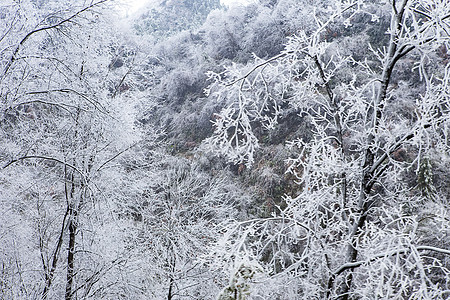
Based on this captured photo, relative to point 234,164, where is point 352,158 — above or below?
below

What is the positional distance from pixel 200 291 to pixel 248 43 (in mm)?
10987

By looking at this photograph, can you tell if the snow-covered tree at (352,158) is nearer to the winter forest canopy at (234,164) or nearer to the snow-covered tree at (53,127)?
the winter forest canopy at (234,164)

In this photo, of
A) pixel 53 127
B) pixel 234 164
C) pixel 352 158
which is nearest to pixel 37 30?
pixel 53 127

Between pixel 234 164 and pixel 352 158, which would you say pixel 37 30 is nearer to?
pixel 234 164

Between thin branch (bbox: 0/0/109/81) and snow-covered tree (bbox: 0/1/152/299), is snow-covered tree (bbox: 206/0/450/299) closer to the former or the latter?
thin branch (bbox: 0/0/109/81)

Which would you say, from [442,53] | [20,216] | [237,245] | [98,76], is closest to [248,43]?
[442,53]

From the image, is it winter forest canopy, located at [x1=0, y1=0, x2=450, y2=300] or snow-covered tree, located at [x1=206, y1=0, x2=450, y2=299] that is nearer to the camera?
snow-covered tree, located at [x1=206, y1=0, x2=450, y2=299]

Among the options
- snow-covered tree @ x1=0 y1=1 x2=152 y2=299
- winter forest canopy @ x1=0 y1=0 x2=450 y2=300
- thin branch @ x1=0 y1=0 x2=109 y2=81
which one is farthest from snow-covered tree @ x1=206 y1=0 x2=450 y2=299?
snow-covered tree @ x1=0 y1=1 x2=152 y2=299

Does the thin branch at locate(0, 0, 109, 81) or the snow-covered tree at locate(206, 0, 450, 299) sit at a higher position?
the thin branch at locate(0, 0, 109, 81)

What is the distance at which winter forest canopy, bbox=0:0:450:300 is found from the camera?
1.87 m

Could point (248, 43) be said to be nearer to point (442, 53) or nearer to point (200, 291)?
point (442, 53)

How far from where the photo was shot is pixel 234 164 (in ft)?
10.8

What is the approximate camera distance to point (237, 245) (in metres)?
1.85

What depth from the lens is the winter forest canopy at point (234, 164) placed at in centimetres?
187
